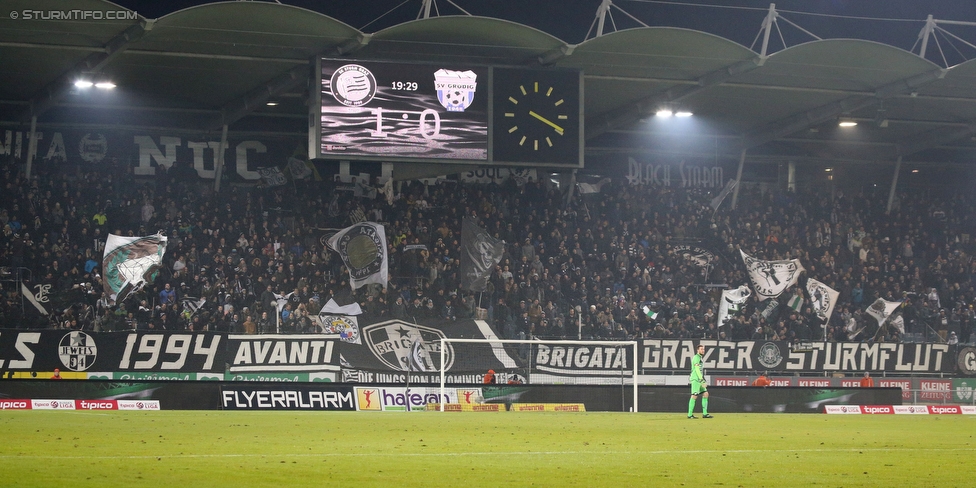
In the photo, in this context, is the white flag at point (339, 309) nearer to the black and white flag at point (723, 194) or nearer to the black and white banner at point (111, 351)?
the black and white banner at point (111, 351)

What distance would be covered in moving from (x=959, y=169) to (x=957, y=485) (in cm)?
4295

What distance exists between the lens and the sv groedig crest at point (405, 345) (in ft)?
101

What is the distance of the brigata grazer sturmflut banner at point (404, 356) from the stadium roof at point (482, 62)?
25.7ft

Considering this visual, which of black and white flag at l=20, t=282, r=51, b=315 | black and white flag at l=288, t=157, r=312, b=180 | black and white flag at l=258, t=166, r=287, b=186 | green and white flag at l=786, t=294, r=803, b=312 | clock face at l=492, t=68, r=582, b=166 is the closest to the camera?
clock face at l=492, t=68, r=582, b=166

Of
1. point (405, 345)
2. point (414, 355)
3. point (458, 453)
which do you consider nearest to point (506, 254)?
point (405, 345)

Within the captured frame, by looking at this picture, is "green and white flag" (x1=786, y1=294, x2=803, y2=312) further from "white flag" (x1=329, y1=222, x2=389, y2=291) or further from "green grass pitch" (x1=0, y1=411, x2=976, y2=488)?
"green grass pitch" (x1=0, y1=411, x2=976, y2=488)

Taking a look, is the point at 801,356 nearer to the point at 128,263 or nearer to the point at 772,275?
→ the point at 772,275

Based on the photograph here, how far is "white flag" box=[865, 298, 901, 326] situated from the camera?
130 ft

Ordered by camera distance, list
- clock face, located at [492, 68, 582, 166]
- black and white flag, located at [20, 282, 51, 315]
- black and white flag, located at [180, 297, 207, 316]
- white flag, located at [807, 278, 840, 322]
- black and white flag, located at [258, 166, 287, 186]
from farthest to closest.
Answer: black and white flag, located at [258, 166, 287, 186], white flag, located at [807, 278, 840, 322], black and white flag, located at [180, 297, 207, 316], black and white flag, located at [20, 282, 51, 315], clock face, located at [492, 68, 582, 166]

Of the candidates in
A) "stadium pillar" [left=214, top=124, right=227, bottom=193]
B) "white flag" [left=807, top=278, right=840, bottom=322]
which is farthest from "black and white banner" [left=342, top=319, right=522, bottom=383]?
"white flag" [left=807, top=278, right=840, bottom=322]

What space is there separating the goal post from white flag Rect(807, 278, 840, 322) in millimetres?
10374

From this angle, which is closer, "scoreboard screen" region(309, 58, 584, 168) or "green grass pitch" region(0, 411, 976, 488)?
"green grass pitch" region(0, 411, 976, 488)

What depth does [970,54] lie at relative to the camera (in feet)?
156

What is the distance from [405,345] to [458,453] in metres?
18.4
